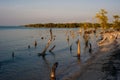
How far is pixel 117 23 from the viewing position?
10512cm

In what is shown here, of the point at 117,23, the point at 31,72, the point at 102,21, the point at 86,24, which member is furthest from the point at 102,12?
the point at 31,72

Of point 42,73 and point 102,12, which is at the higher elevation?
point 102,12

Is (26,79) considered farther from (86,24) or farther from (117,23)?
(117,23)

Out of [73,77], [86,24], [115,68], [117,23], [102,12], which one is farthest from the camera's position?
[117,23]

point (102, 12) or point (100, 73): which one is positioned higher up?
point (102, 12)

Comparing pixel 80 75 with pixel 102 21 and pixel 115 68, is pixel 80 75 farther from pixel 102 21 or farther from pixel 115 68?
pixel 102 21

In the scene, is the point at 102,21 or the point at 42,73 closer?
the point at 42,73

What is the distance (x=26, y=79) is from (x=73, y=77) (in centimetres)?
481

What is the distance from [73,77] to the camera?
67.7 feet

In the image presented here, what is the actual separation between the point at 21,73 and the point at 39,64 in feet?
19.6

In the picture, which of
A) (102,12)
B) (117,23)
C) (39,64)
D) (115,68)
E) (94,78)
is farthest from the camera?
(117,23)

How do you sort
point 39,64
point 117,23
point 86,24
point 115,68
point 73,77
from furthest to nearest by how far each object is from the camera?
point 117,23 → point 86,24 → point 39,64 → point 115,68 → point 73,77

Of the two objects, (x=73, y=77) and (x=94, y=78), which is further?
(x=73, y=77)

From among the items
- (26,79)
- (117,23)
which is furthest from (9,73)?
(117,23)
